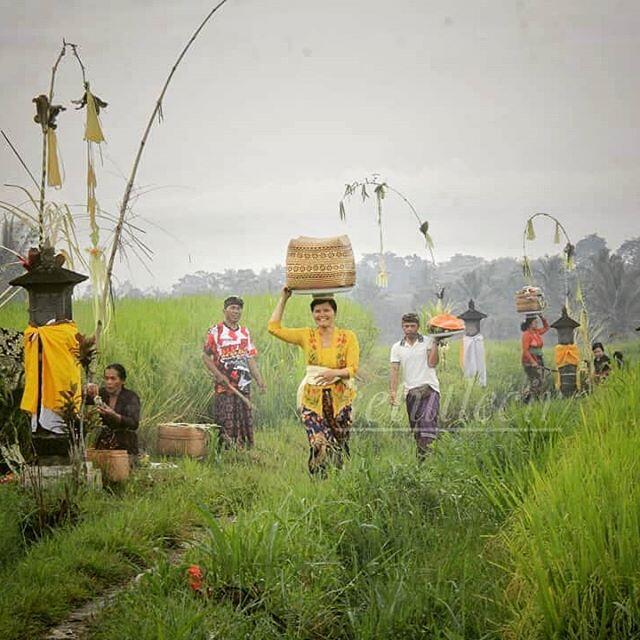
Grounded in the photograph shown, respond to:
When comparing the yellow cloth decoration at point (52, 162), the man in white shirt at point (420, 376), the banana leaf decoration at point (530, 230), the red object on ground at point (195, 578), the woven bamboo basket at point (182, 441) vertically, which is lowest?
the red object on ground at point (195, 578)

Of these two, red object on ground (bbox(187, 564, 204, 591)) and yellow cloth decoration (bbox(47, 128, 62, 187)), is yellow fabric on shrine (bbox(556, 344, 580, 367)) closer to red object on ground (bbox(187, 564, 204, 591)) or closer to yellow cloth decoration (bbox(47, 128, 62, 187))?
yellow cloth decoration (bbox(47, 128, 62, 187))

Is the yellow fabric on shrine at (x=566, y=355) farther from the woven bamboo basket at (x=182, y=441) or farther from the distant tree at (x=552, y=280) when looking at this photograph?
the woven bamboo basket at (x=182, y=441)

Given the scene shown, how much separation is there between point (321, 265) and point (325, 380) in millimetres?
503

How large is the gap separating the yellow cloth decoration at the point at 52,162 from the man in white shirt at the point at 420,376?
1808mm

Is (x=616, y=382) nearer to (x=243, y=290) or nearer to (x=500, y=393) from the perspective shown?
(x=500, y=393)

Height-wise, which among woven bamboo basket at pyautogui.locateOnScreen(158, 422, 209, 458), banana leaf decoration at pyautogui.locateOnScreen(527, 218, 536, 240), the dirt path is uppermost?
banana leaf decoration at pyautogui.locateOnScreen(527, 218, 536, 240)

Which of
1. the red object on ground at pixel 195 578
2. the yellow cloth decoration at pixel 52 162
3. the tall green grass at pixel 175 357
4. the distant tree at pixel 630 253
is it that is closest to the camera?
the red object on ground at pixel 195 578

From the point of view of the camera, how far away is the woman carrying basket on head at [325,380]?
4500mm

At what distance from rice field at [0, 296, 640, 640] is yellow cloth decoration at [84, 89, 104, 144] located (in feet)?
3.99

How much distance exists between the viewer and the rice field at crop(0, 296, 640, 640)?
2.70m

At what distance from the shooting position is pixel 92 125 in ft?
14.8

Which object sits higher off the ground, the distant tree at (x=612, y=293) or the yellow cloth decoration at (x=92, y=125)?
the yellow cloth decoration at (x=92, y=125)

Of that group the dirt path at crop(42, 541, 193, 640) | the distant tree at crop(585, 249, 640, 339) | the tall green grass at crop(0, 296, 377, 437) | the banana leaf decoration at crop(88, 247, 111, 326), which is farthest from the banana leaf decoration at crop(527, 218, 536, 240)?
the dirt path at crop(42, 541, 193, 640)

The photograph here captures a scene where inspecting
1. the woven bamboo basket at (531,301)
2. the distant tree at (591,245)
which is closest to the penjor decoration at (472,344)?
the woven bamboo basket at (531,301)
